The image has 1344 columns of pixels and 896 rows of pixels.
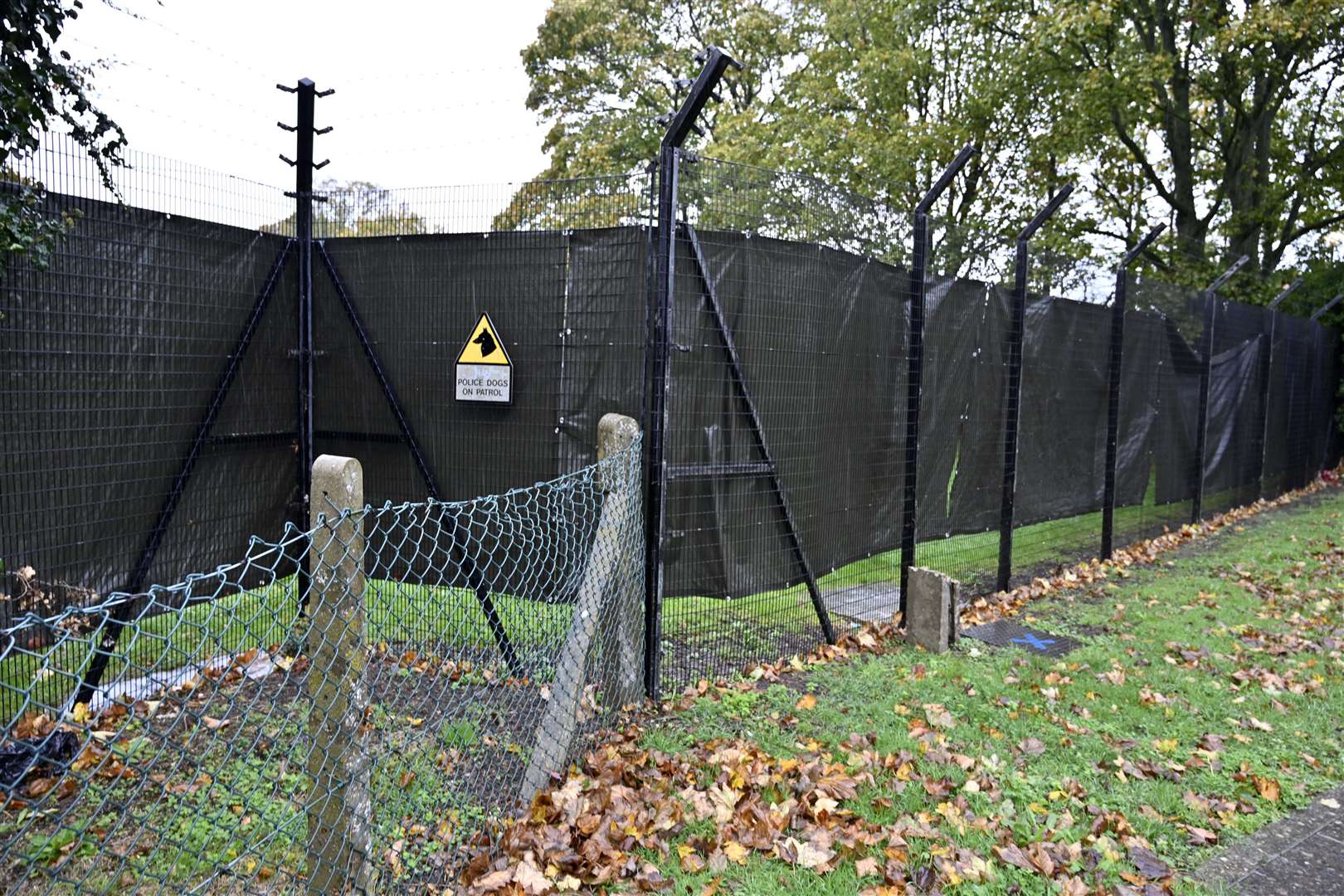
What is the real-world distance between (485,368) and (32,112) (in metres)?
2.16

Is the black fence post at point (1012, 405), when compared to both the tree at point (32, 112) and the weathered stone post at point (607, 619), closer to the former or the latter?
the weathered stone post at point (607, 619)

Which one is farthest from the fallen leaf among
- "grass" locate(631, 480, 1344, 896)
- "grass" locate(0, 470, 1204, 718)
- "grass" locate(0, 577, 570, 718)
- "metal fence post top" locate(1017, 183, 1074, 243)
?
"metal fence post top" locate(1017, 183, 1074, 243)

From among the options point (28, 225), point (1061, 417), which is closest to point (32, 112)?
point (28, 225)

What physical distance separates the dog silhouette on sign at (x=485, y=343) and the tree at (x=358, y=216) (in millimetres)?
760

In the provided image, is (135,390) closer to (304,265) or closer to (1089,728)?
(304,265)

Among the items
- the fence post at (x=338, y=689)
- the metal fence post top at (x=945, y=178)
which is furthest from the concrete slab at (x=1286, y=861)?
the metal fence post top at (x=945, y=178)

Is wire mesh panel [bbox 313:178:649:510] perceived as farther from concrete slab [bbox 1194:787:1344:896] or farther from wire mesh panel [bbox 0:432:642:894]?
concrete slab [bbox 1194:787:1344:896]

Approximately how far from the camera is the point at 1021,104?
631 inches

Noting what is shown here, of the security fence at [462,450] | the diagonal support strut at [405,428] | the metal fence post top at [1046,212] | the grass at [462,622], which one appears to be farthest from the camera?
the metal fence post top at [1046,212]

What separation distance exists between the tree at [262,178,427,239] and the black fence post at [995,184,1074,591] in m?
4.29

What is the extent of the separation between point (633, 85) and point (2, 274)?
672 inches

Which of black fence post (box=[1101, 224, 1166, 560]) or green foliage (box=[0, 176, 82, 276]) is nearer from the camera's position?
green foliage (box=[0, 176, 82, 276])

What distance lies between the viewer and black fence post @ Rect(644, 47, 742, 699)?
13.7ft

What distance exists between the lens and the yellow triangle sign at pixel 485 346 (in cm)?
480
